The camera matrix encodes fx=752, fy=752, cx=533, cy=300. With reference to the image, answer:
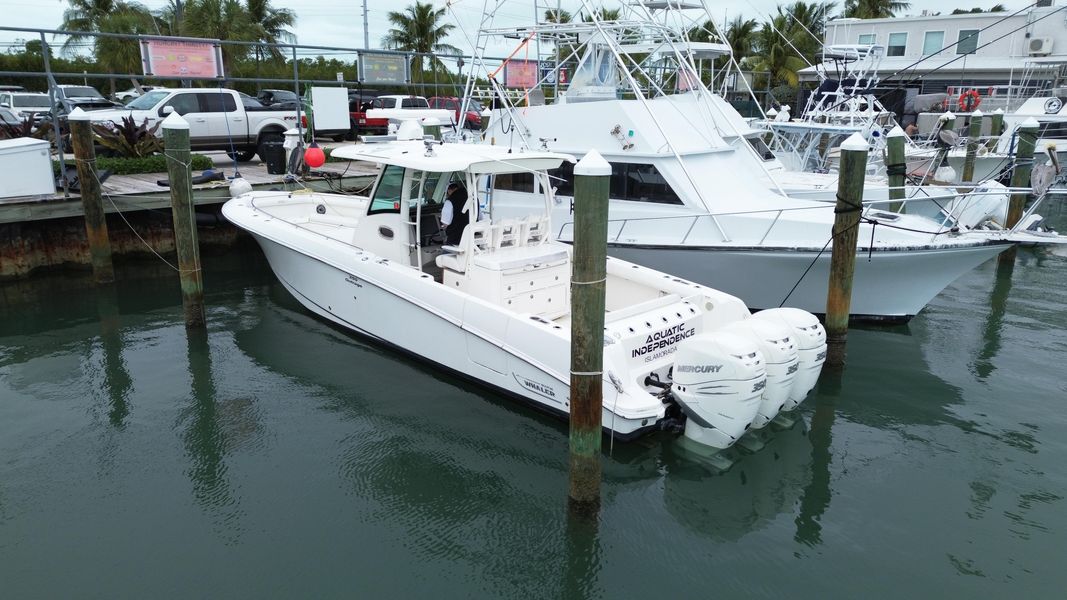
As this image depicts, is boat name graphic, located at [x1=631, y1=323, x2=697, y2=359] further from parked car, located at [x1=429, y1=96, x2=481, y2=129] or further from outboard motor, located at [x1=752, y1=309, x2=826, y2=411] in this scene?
parked car, located at [x1=429, y1=96, x2=481, y2=129]

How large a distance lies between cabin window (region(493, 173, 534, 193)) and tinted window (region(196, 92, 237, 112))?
7449 millimetres

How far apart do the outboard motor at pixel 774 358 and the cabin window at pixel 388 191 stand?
385 cm

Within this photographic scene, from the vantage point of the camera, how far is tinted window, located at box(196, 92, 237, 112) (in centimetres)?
1490

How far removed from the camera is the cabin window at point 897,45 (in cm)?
2945

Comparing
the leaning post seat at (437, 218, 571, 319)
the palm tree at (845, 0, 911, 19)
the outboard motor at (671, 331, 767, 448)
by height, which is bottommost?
the outboard motor at (671, 331, 767, 448)

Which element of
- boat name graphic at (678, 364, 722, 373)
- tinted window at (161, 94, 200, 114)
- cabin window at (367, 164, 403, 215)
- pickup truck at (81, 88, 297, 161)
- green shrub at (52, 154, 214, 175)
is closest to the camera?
boat name graphic at (678, 364, 722, 373)

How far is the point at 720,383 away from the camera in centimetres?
541

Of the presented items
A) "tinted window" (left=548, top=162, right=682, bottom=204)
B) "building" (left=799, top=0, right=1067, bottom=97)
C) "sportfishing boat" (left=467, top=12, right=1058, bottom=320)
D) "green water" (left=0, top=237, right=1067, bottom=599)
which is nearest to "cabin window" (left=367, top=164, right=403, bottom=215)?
"green water" (left=0, top=237, right=1067, bottom=599)

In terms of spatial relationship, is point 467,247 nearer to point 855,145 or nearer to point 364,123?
point 855,145

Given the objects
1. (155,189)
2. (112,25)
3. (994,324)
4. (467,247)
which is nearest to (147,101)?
(155,189)

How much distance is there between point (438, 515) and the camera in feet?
17.5

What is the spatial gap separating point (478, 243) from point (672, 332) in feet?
6.82

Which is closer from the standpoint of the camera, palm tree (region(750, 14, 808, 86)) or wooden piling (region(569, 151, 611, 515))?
wooden piling (region(569, 151, 611, 515))

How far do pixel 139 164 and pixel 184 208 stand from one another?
544cm
